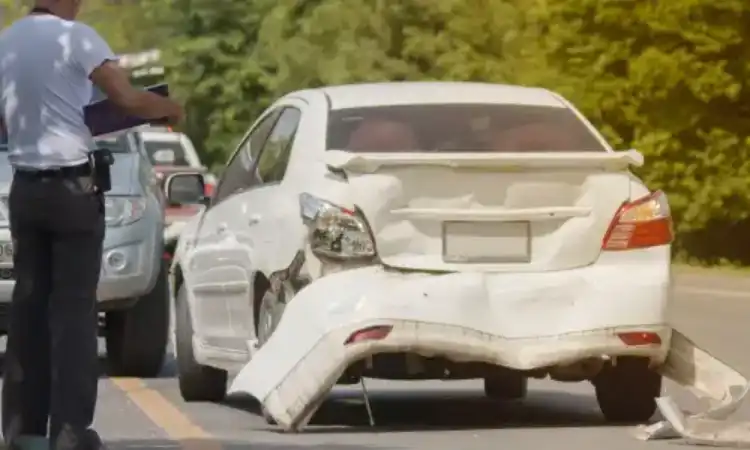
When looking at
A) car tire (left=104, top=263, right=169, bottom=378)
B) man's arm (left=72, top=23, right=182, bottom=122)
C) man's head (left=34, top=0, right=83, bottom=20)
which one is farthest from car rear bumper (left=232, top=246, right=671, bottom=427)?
car tire (left=104, top=263, right=169, bottom=378)

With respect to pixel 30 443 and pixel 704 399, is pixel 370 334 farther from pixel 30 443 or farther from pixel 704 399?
pixel 30 443

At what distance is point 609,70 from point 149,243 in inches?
666

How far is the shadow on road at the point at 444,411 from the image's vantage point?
391 inches

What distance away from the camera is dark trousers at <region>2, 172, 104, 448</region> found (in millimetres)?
7340

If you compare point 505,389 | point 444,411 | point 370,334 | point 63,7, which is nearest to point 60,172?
point 63,7

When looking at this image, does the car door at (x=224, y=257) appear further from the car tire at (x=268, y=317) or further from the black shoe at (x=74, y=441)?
the black shoe at (x=74, y=441)

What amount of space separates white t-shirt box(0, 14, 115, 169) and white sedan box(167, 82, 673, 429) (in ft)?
6.21

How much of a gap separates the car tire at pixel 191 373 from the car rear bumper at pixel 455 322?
5.99 feet

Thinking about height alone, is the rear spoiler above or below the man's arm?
below

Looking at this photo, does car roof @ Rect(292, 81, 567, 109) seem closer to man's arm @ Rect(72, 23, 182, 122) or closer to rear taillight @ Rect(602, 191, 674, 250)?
rear taillight @ Rect(602, 191, 674, 250)

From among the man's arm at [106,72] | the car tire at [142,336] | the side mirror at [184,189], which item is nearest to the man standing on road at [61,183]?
the man's arm at [106,72]

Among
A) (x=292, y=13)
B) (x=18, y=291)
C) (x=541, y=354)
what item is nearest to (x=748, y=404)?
(x=541, y=354)

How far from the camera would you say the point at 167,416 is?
10305 millimetres

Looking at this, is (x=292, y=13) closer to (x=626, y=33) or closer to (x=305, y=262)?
(x=626, y=33)
